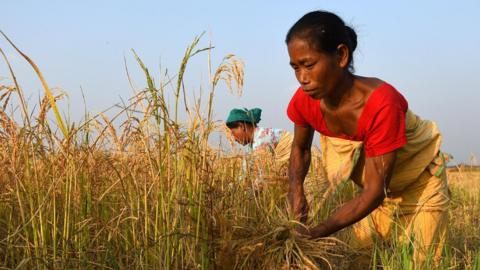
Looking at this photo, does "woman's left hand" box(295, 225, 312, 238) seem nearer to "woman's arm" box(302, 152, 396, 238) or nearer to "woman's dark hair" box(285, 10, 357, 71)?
"woman's arm" box(302, 152, 396, 238)

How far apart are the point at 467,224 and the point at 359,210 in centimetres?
232

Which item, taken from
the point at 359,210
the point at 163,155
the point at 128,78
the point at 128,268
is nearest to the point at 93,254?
the point at 128,268

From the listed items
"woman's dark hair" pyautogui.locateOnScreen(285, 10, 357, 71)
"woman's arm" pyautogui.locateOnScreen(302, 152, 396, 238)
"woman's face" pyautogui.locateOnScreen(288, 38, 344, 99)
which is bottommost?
"woman's arm" pyautogui.locateOnScreen(302, 152, 396, 238)

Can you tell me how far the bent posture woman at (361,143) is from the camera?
2.23 m

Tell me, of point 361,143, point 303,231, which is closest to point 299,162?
point 361,143

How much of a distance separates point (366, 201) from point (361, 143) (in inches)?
23.0

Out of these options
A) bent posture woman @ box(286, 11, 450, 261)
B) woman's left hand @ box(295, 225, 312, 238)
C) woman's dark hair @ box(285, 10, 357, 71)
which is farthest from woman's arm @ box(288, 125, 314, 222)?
woman's dark hair @ box(285, 10, 357, 71)

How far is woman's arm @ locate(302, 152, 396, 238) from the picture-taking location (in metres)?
2.21

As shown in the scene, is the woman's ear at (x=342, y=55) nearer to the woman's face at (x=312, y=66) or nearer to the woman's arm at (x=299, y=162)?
the woman's face at (x=312, y=66)

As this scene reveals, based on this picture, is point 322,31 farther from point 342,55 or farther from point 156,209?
point 156,209

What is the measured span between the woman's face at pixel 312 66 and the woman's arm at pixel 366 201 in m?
0.37

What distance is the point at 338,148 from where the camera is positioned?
2.86 meters

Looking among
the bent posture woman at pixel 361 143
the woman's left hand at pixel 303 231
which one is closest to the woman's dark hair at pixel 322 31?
the bent posture woman at pixel 361 143

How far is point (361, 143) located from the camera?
277cm
